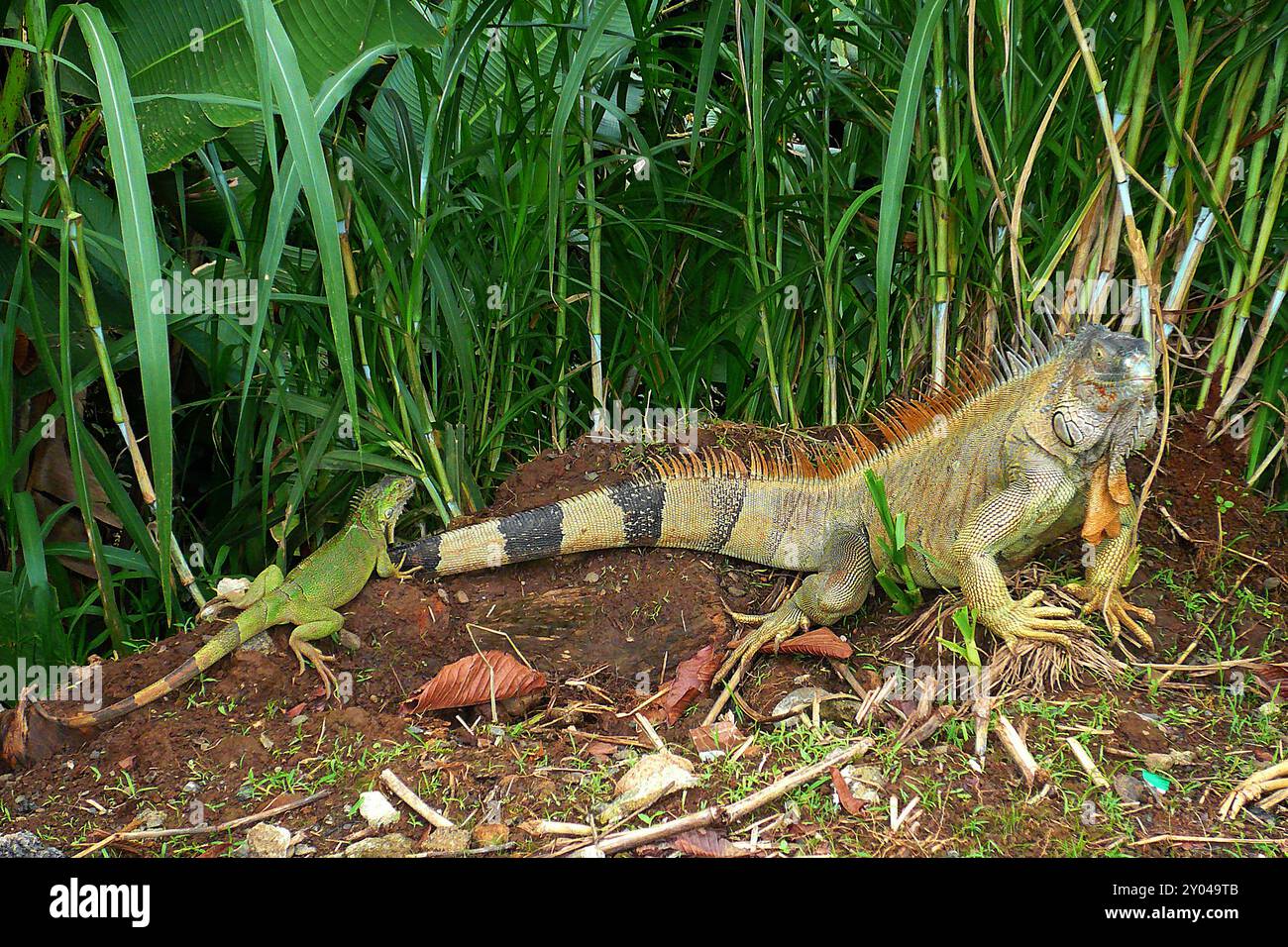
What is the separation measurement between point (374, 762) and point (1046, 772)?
191 centimetres

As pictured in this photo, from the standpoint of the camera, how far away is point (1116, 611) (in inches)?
127

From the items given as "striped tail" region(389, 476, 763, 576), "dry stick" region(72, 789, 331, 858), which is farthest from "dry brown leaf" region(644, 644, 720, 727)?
"dry stick" region(72, 789, 331, 858)

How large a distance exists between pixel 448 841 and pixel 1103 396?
2.31m

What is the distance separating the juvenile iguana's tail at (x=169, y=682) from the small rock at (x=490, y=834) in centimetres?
120

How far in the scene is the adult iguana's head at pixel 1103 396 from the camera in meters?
2.99

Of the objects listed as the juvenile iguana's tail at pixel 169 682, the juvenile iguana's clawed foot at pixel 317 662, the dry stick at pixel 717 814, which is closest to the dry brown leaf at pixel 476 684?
the juvenile iguana's clawed foot at pixel 317 662

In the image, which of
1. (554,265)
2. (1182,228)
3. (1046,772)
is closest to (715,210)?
(554,265)

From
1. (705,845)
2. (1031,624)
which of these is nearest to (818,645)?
(1031,624)

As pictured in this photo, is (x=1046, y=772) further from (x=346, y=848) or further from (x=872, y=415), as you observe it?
(x=346, y=848)

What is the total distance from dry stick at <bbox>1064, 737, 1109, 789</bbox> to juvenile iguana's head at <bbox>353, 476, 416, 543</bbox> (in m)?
2.40

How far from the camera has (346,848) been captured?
8.67 feet

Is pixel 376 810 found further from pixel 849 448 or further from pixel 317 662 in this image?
pixel 849 448

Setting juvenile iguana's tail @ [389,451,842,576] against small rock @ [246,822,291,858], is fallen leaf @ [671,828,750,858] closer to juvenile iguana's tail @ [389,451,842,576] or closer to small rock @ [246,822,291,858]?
small rock @ [246,822,291,858]

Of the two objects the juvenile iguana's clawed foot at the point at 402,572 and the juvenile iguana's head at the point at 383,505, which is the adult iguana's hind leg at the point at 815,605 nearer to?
the juvenile iguana's clawed foot at the point at 402,572
